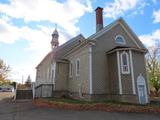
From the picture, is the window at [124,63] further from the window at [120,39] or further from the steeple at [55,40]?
the steeple at [55,40]

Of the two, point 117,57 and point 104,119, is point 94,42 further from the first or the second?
point 104,119

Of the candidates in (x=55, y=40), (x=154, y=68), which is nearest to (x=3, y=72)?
(x=55, y=40)

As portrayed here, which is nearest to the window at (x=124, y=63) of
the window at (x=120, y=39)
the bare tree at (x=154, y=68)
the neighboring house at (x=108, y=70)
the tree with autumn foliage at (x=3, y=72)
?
the neighboring house at (x=108, y=70)

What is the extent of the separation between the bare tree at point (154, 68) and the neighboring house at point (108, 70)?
1524cm

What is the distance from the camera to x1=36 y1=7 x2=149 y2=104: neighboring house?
51.6 ft

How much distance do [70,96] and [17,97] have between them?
7.15m

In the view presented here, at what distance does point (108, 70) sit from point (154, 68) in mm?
20815

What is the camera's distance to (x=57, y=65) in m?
21.2

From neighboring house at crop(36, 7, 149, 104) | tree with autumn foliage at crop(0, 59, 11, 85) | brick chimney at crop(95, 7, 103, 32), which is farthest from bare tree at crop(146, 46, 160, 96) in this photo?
tree with autumn foliage at crop(0, 59, 11, 85)

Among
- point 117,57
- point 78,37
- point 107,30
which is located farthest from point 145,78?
point 78,37

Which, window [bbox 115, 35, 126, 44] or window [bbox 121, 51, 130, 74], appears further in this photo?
Result: window [bbox 115, 35, 126, 44]

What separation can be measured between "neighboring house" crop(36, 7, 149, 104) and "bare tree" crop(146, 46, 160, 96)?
15.2 meters

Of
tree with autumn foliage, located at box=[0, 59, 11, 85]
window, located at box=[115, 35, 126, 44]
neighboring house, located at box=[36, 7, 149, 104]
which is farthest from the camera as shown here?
tree with autumn foliage, located at box=[0, 59, 11, 85]

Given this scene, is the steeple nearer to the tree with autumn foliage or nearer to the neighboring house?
the neighboring house
